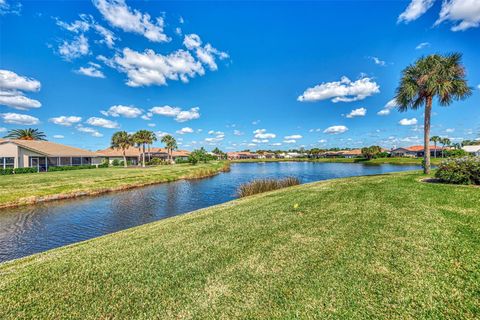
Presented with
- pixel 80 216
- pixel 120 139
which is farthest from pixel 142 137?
pixel 80 216

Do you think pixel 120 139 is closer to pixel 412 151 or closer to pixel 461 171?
pixel 461 171

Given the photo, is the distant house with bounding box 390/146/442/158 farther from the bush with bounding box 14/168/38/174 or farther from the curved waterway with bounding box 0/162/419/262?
the bush with bounding box 14/168/38/174

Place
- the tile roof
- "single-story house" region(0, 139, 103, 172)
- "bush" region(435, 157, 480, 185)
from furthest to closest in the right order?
the tile roof
"single-story house" region(0, 139, 103, 172)
"bush" region(435, 157, 480, 185)

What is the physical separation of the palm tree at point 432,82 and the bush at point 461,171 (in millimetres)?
4145

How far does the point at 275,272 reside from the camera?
4.43 metres

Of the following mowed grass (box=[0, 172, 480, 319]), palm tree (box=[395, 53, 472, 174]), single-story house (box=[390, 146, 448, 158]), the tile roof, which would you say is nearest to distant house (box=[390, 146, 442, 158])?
single-story house (box=[390, 146, 448, 158])

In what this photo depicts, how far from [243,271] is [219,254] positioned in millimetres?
1043

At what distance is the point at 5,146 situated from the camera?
32875mm

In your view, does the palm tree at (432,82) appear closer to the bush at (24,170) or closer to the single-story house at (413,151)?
the bush at (24,170)

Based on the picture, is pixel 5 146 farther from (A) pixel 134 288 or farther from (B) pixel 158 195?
(A) pixel 134 288

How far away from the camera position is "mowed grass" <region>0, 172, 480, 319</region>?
344cm

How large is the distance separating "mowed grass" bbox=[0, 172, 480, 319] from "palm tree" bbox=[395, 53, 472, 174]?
37.6 ft

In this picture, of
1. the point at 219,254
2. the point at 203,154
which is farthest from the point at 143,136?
the point at 219,254

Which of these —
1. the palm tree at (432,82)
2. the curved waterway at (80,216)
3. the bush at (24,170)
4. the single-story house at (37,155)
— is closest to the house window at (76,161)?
the single-story house at (37,155)
